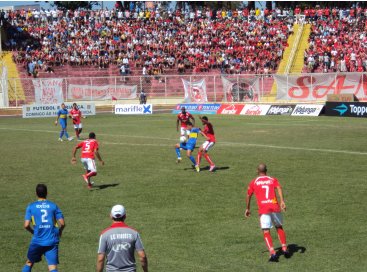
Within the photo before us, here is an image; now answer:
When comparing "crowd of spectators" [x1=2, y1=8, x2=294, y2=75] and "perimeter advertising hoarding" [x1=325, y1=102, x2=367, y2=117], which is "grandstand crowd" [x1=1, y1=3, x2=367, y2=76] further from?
"perimeter advertising hoarding" [x1=325, y1=102, x2=367, y2=117]

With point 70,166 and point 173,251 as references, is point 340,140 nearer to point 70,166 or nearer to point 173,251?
point 70,166

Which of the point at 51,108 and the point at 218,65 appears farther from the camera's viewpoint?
the point at 218,65

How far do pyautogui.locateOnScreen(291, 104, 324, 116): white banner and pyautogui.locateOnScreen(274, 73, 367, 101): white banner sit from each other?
406 cm

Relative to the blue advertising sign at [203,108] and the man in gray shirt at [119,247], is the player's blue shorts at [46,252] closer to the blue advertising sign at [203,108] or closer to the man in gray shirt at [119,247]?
the man in gray shirt at [119,247]

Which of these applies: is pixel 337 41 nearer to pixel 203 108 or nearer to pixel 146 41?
pixel 203 108

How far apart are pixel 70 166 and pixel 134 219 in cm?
1057

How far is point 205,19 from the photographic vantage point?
246ft

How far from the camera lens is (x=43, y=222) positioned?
1127 centimetres

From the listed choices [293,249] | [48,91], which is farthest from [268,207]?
[48,91]

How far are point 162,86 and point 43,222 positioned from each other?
53.9 m

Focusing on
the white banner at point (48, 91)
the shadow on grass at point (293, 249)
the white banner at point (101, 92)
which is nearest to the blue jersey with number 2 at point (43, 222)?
Result: the shadow on grass at point (293, 249)

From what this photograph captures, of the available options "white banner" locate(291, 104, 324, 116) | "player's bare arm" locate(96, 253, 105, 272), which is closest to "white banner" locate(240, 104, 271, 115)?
"white banner" locate(291, 104, 324, 116)

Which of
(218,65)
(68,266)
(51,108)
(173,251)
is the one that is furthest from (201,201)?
(218,65)

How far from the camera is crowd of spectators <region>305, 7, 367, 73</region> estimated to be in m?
63.7
